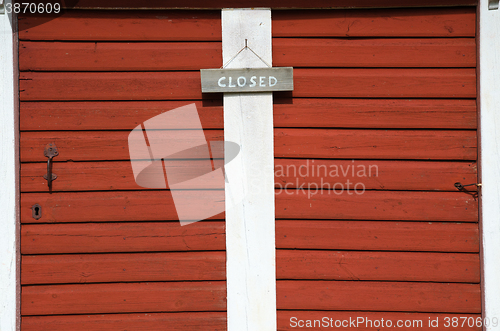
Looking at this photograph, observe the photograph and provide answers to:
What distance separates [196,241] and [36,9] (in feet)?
5.84

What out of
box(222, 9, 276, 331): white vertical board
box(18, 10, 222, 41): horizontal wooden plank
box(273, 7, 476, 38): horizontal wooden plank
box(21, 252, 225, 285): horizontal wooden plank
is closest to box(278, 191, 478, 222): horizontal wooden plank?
box(222, 9, 276, 331): white vertical board

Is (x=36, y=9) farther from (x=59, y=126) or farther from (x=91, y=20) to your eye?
(x=59, y=126)

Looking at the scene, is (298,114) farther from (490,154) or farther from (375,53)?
(490,154)

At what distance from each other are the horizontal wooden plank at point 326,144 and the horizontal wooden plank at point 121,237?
438mm

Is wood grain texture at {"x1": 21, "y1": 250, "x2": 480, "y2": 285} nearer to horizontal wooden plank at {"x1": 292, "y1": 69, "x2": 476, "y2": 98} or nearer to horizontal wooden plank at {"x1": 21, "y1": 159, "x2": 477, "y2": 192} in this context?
horizontal wooden plank at {"x1": 21, "y1": 159, "x2": 477, "y2": 192}

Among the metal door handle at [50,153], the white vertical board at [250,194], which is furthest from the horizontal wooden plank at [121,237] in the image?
the metal door handle at [50,153]

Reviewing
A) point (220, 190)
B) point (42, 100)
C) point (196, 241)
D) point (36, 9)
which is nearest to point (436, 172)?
point (220, 190)

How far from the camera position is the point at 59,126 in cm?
209

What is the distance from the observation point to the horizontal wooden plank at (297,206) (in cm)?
208

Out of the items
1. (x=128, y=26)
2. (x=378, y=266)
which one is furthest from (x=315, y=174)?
(x=128, y=26)

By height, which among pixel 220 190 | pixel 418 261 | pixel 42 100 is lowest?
pixel 418 261

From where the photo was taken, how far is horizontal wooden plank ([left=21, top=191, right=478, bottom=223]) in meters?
2.08

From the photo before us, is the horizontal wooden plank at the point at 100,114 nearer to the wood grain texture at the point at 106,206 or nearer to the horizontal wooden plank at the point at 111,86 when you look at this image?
the horizontal wooden plank at the point at 111,86

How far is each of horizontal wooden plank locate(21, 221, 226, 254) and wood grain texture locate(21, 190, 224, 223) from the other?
0.05 m
